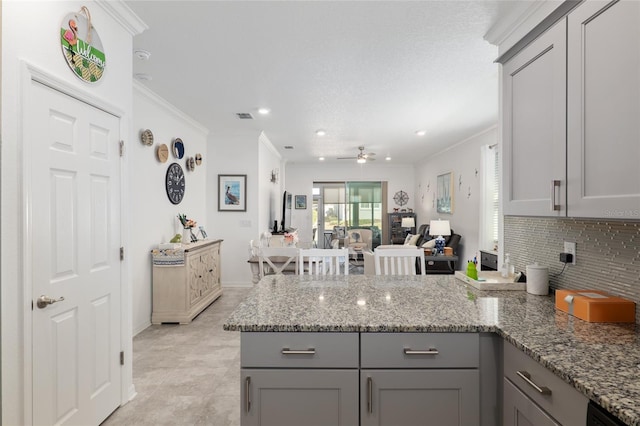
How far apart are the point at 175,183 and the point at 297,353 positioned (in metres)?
3.81

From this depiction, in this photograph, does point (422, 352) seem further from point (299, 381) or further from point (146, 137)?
→ point (146, 137)

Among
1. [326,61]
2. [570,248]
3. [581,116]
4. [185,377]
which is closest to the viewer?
[581,116]

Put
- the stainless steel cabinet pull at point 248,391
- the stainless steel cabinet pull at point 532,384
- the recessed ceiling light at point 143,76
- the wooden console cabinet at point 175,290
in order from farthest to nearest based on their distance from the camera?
the wooden console cabinet at point 175,290
the recessed ceiling light at point 143,76
the stainless steel cabinet pull at point 248,391
the stainless steel cabinet pull at point 532,384

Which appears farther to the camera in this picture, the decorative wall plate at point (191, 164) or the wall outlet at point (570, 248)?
the decorative wall plate at point (191, 164)

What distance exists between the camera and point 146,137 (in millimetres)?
3832

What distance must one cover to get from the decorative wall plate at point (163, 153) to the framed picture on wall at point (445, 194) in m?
5.37

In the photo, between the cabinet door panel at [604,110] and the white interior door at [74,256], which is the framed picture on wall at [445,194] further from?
the white interior door at [74,256]

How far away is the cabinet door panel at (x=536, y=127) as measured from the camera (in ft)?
4.82

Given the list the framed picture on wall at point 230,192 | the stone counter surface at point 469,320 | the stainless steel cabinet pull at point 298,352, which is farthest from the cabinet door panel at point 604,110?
the framed picture on wall at point 230,192

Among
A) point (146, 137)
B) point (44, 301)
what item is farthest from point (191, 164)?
point (44, 301)

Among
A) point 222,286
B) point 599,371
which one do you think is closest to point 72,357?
point 599,371

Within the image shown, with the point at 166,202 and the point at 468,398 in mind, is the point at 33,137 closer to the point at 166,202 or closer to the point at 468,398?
the point at 468,398

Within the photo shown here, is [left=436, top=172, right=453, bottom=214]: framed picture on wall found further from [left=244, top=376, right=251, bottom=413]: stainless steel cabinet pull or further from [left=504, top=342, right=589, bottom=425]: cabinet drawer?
[left=244, top=376, right=251, bottom=413]: stainless steel cabinet pull

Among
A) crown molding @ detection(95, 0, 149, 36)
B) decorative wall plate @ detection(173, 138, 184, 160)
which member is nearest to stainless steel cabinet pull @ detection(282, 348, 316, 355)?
crown molding @ detection(95, 0, 149, 36)
